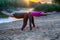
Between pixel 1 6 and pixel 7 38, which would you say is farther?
pixel 1 6

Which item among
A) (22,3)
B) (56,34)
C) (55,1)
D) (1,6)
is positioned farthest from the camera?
(22,3)

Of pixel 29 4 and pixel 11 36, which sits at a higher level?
pixel 11 36

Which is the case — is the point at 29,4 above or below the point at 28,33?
below

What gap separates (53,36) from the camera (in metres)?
8.15

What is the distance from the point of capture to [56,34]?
8523mm

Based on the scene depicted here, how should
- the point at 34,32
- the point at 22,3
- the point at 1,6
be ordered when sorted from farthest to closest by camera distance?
the point at 22,3
the point at 1,6
the point at 34,32

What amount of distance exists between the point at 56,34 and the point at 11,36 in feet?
5.76

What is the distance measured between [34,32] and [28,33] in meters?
0.32

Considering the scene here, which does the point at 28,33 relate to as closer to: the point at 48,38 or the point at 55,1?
the point at 48,38

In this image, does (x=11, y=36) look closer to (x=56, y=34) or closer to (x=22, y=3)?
(x=56, y=34)

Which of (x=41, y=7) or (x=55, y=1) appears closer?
(x=41, y=7)

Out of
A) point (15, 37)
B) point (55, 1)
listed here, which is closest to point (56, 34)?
point (15, 37)

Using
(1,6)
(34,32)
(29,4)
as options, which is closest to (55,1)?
(29,4)

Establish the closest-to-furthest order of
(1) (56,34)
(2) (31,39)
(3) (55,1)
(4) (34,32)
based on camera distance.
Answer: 1. (2) (31,39)
2. (1) (56,34)
3. (4) (34,32)
4. (3) (55,1)
